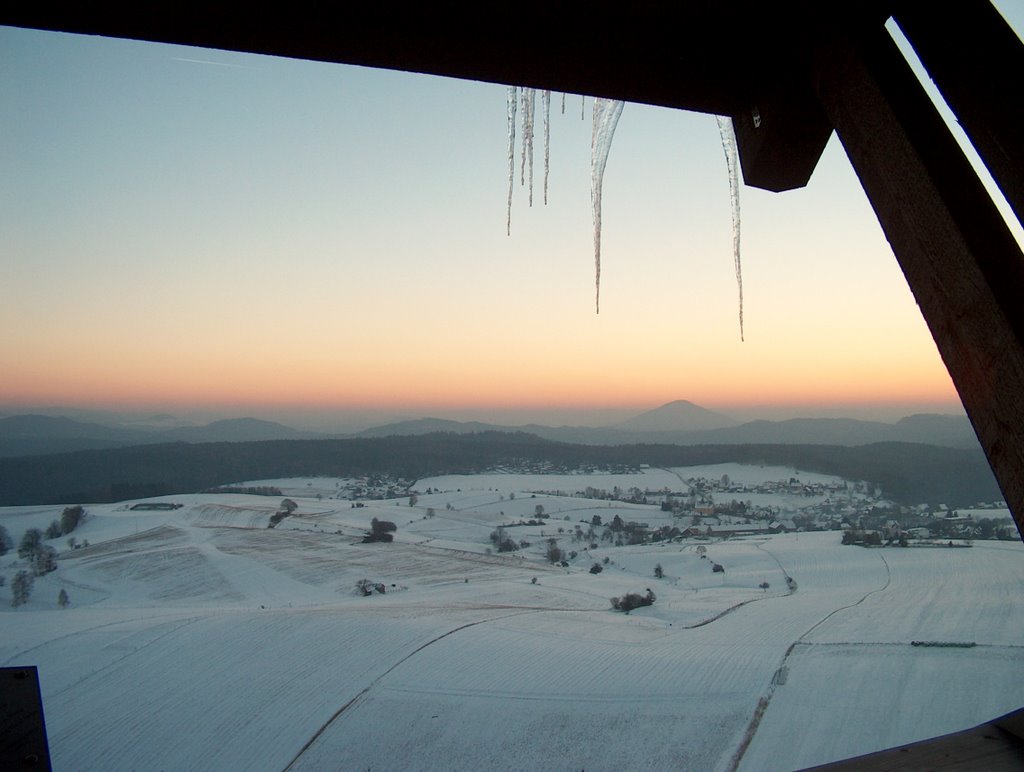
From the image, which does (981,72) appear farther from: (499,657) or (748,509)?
(748,509)

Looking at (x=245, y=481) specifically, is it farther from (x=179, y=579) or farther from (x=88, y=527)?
(x=179, y=579)

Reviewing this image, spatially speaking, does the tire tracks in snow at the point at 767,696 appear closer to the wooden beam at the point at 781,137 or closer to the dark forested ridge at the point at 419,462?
the wooden beam at the point at 781,137

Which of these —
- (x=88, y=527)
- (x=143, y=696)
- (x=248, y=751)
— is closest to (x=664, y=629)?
(x=248, y=751)

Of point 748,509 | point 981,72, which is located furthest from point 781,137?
point 748,509

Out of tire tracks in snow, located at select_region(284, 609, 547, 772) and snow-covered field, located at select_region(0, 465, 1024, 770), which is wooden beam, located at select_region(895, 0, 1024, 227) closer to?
snow-covered field, located at select_region(0, 465, 1024, 770)

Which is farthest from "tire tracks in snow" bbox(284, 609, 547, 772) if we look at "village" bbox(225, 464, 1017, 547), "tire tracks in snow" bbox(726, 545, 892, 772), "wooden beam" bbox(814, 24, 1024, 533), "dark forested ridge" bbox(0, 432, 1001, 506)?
"dark forested ridge" bbox(0, 432, 1001, 506)

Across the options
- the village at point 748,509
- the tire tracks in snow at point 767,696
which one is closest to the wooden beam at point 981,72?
the tire tracks in snow at point 767,696
